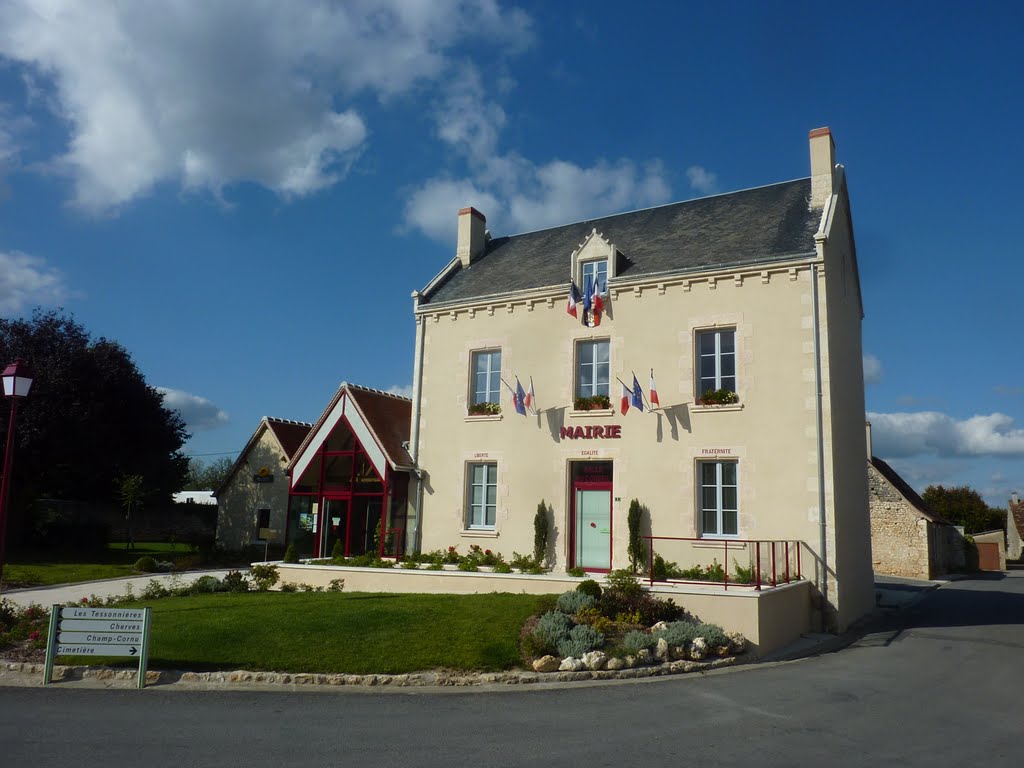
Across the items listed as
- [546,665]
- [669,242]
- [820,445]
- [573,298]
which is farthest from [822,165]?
[546,665]

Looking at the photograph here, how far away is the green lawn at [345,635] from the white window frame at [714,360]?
633 centimetres

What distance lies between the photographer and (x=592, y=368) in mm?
18281

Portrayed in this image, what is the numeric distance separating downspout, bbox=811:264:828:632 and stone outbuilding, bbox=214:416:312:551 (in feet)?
65.1

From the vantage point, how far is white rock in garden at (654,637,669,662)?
1094 centimetres

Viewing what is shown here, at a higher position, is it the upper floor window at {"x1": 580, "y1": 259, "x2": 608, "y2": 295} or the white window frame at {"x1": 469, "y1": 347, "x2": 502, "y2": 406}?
the upper floor window at {"x1": 580, "y1": 259, "x2": 608, "y2": 295}

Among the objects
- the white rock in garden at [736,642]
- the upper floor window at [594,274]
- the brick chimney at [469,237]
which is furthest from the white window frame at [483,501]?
the white rock in garden at [736,642]

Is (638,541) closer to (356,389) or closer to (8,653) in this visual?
(356,389)

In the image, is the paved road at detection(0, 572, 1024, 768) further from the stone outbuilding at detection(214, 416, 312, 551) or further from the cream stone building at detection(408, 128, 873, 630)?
the stone outbuilding at detection(214, 416, 312, 551)

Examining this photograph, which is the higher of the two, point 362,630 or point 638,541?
point 638,541

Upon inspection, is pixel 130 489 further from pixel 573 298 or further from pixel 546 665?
pixel 546 665

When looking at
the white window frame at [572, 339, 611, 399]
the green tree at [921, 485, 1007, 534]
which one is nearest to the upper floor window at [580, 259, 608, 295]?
the white window frame at [572, 339, 611, 399]

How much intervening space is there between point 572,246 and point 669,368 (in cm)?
568

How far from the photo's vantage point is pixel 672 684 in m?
9.99

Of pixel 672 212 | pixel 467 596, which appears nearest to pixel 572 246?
pixel 672 212
